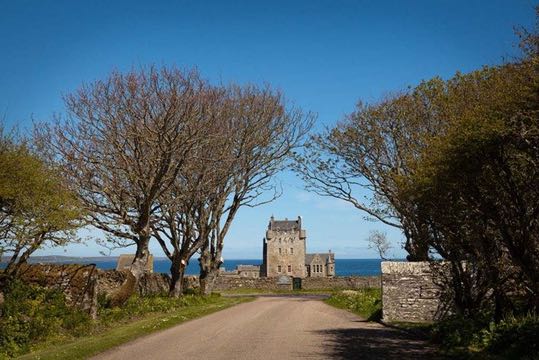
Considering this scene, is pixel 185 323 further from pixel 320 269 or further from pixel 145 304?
pixel 320 269

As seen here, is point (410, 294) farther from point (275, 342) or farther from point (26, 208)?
point (26, 208)

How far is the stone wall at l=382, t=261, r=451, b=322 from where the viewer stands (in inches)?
829

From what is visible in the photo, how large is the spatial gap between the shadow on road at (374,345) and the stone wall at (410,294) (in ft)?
7.86

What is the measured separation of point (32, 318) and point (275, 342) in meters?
A: 7.85

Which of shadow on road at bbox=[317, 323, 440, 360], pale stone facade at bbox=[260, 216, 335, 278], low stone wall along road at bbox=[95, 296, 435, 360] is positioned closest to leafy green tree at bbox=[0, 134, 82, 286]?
low stone wall along road at bbox=[95, 296, 435, 360]

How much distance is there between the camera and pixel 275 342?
608 inches

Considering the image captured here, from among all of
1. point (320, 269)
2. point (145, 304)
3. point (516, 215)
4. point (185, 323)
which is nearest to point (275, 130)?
point (145, 304)

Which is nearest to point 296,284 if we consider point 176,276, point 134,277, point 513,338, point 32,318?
point 176,276

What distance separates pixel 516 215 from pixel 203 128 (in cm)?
1727

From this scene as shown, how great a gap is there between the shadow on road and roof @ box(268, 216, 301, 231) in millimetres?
76215

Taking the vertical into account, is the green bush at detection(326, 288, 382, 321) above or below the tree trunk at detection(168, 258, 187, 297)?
below

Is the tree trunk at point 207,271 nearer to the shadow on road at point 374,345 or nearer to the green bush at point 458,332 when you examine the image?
the shadow on road at point 374,345

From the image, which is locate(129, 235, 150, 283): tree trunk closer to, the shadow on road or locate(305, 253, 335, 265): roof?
the shadow on road

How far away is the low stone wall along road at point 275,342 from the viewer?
13.1m
